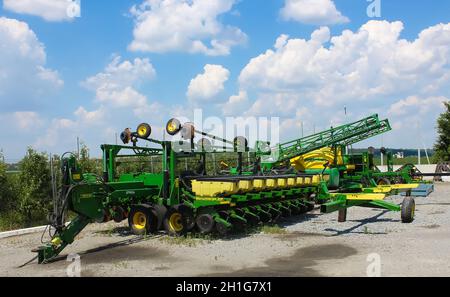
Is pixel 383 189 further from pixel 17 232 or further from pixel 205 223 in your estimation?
pixel 17 232

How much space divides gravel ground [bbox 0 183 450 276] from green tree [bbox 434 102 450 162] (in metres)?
30.4

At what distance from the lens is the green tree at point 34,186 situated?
1531 cm

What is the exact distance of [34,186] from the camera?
15320 mm

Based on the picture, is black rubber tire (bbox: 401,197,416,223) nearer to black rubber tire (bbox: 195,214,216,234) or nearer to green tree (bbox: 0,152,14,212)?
black rubber tire (bbox: 195,214,216,234)

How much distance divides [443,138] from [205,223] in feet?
118

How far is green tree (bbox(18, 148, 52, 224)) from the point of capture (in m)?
15.3

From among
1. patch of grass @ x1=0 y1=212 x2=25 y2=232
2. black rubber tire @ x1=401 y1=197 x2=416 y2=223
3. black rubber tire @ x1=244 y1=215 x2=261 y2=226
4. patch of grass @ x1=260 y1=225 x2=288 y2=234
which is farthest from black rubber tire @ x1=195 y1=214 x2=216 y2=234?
patch of grass @ x1=0 y1=212 x2=25 y2=232

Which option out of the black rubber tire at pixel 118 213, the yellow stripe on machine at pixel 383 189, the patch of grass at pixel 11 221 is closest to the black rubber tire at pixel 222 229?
the black rubber tire at pixel 118 213

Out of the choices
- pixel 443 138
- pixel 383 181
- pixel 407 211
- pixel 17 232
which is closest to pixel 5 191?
pixel 17 232

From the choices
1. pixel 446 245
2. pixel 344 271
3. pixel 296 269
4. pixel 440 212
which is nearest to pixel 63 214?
pixel 296 269

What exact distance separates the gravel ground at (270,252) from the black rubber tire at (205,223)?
0.80 ft

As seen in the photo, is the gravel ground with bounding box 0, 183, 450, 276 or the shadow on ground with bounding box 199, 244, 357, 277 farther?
the gravel ground with bounding box 0, 183, 450, 276
